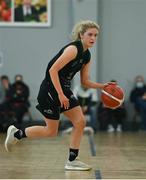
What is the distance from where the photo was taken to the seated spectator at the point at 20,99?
13.8 metres

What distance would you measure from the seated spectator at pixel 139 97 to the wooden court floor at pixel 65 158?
3.75 metres

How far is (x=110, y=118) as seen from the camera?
1397 cm

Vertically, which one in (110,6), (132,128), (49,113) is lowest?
(132,128)

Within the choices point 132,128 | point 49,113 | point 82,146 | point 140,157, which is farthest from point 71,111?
point 132,128

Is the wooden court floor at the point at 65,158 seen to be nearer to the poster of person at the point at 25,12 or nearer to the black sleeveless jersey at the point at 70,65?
the black sleeveless jersey at the point at 70,65

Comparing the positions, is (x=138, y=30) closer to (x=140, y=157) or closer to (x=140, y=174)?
(x=140, y=157)

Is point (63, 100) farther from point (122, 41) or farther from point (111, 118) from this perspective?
point (122, 41)

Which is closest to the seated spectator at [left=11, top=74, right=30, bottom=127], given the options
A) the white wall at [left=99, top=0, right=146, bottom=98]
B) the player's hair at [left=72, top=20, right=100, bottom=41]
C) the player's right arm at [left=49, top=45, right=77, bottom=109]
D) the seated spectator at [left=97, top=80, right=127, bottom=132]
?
the seated spectator at [left=97, top=80, right=127, bottom=132]

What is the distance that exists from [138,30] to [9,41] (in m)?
3.98

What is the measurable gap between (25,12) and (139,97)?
14.0ft

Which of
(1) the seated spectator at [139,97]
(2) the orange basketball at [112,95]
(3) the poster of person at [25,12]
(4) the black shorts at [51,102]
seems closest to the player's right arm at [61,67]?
(4) the black shorts at [51,102]

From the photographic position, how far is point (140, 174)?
227 inches

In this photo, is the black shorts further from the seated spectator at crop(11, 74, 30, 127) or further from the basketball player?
the seated spectator at crop(11, 74, 30, 127)

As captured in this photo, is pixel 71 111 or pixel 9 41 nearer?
pixel 71 111
